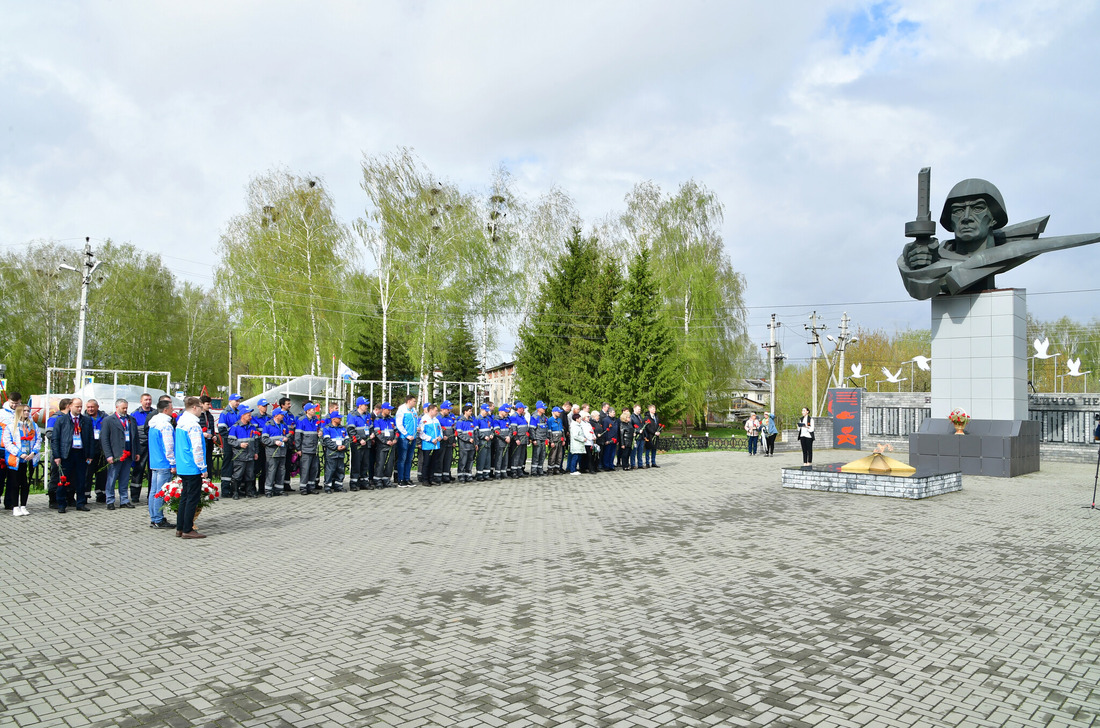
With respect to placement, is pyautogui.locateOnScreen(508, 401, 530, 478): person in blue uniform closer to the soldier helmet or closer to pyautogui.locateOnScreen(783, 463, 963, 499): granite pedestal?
pyautogui.locateOnScreen(783, 463, 963, 499): granite pedestal

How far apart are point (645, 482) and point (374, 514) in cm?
706

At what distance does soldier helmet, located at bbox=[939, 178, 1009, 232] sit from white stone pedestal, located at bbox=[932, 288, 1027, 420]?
2075 mm

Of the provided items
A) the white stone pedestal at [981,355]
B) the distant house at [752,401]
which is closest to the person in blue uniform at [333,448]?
the white stone pedestal at [981,355]

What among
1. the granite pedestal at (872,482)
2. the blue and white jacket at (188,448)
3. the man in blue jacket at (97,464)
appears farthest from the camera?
the granite pedestal at (872,482)

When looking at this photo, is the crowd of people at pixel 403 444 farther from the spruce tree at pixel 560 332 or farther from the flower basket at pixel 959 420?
the spruce tree at pixel 560 332

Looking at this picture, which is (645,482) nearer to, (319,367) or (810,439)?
(810,439)

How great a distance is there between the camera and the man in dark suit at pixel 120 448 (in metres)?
10.8

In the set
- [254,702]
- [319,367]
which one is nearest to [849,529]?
[254,702]

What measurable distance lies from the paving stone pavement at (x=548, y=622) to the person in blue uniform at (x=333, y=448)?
3121 millimetres

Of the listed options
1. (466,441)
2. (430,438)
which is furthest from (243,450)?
(466,441)

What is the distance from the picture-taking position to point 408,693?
4117 millimetres

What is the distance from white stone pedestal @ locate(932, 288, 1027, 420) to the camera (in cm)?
1886

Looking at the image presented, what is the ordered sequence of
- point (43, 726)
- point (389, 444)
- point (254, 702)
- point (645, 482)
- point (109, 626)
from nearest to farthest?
point (43, 726), point (254, 702), point (109, 626), point (389, 444), point (645, 482)

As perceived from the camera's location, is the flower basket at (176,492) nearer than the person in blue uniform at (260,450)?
Yes
